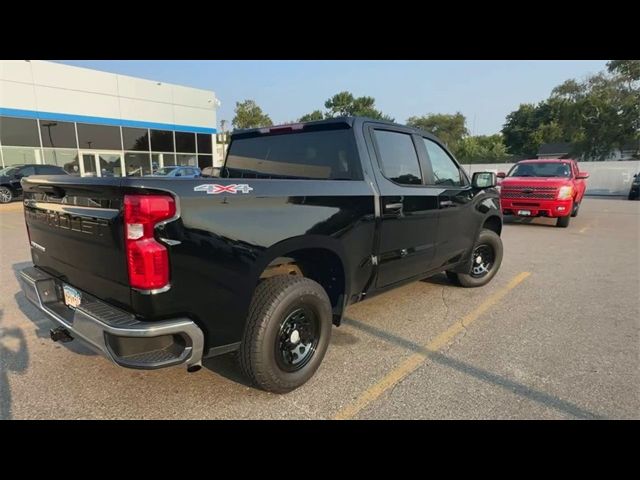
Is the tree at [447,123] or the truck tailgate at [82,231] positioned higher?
the tree at [447,123]

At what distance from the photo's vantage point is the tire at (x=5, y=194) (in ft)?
50.8

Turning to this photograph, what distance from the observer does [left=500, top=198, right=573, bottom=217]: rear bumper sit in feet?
35.6

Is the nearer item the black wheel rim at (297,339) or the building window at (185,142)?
the black wheel rim at (297,339)

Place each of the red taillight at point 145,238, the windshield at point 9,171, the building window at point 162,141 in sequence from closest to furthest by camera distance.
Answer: the red taillight at point 145,238, the windshield at point 9,171, the building window at point 162,141

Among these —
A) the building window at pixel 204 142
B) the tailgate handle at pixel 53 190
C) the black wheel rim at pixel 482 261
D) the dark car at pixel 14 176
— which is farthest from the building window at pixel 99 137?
the black wheel rim at pixel 482 261

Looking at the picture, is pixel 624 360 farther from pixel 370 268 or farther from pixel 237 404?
pixel 237 404

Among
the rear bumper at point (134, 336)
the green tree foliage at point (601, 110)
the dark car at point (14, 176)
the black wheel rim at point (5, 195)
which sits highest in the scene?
the green tree foliage at point (601, 110)

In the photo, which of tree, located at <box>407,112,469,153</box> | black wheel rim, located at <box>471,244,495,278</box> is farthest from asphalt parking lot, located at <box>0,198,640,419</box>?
tree, located at <box>407,112,469,153</box>

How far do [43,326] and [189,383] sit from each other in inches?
79.3

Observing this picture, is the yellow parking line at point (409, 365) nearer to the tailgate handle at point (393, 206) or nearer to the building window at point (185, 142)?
the tailgate handle at point (393, 206)

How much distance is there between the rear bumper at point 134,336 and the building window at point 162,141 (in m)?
24.1

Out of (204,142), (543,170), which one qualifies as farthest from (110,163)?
(543,170)

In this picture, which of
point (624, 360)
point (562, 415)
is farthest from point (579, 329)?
point (562, 415)

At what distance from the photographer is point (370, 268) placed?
3.47 m
